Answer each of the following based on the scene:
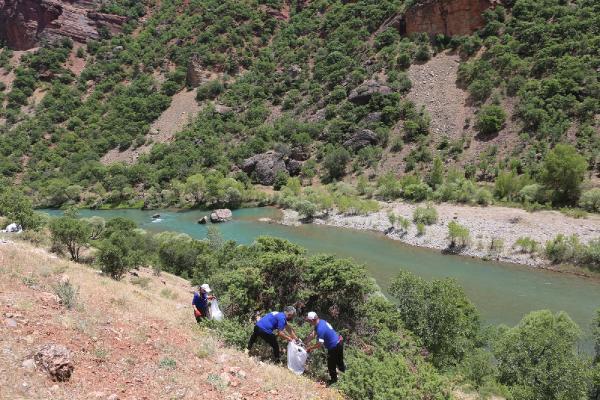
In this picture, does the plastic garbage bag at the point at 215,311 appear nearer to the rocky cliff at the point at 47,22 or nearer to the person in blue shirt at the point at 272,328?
the person in blue shirt at the point at 272,328

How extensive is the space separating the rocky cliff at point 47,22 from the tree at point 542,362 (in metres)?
153

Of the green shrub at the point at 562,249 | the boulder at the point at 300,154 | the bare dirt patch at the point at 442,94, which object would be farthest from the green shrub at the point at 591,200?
the boulder at the point at 300,154

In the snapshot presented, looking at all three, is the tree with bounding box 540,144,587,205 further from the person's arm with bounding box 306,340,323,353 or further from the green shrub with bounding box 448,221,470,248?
the person's arm with bounding box 306,340,323,353

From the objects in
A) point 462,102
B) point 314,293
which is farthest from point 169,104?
point 314,293

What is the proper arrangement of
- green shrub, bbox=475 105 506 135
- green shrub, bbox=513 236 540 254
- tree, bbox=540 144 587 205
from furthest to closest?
green shrub, bbox=475 105 506 135 → tree, bbox=540 144 587 205 → green shrub, bbox=513 236 540 254

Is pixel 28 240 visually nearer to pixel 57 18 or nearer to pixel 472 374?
pixel 472 374

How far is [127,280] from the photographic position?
24.5 metres

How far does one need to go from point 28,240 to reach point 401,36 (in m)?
87.7

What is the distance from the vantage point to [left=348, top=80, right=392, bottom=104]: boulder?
83.4m

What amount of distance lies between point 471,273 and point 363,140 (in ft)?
151

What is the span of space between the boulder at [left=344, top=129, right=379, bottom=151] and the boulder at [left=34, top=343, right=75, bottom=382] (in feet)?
235

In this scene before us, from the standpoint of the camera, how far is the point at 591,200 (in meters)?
43.2

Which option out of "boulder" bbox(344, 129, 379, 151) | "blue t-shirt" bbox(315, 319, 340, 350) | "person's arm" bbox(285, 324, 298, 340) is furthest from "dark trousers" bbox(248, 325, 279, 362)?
"boulder" bbox(344, 129, 379, 151)

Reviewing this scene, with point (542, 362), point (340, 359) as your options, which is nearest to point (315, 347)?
point (340, 359)
